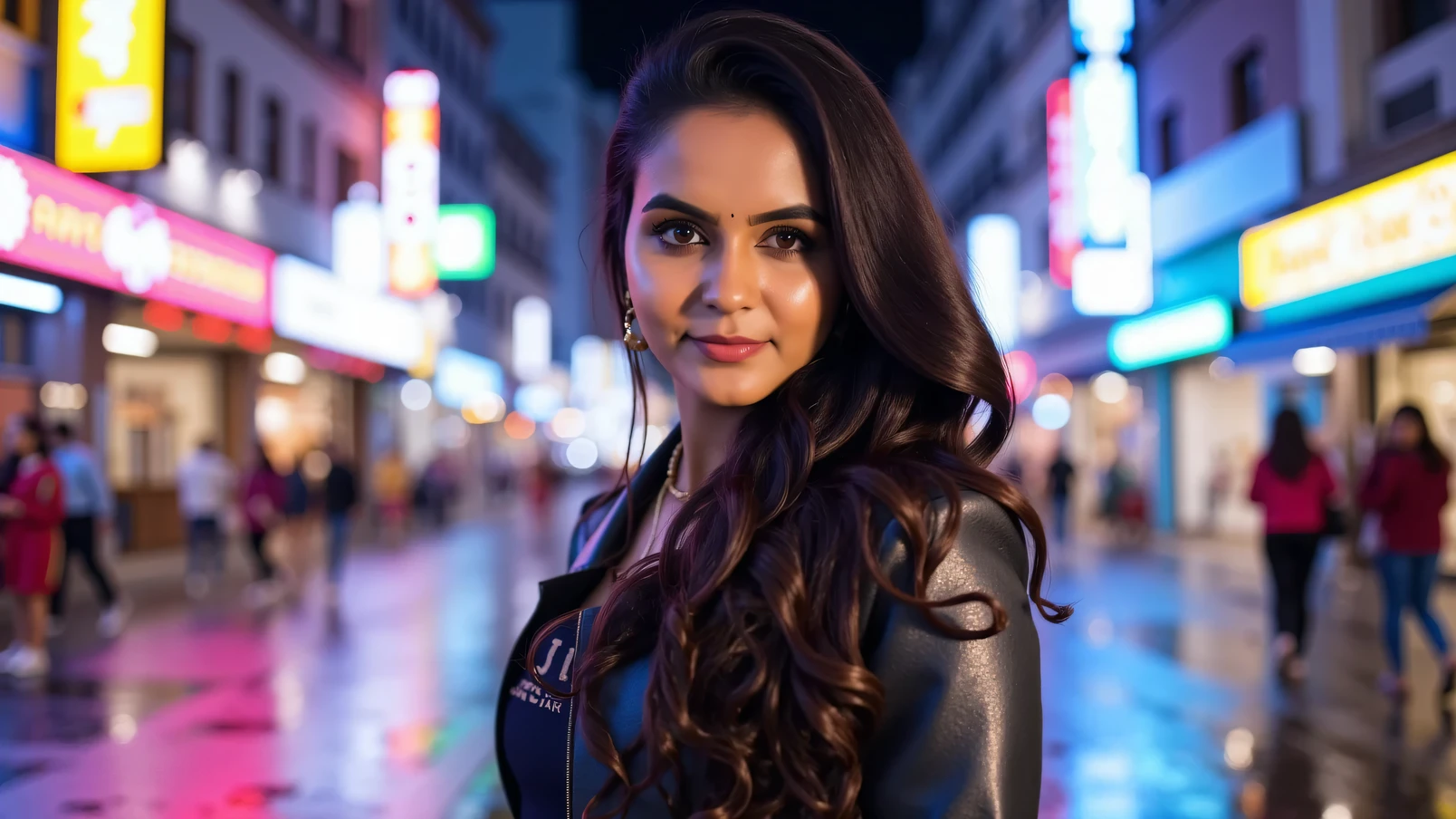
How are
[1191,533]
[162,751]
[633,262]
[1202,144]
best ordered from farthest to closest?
[1191,533], [1202,144], [162,751], [633,262]

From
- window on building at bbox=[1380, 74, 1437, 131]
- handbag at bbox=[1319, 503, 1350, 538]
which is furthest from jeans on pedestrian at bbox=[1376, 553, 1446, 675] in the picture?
window on building at bbox=[1380, 74, 1437, 131]

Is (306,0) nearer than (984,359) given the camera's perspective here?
No

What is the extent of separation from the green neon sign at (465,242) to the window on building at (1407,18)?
18917 mm

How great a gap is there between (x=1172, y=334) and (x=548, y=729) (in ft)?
64.8

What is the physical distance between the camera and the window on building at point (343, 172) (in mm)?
24266

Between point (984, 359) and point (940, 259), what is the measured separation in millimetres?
133

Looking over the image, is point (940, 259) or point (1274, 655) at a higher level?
point (940, 259)

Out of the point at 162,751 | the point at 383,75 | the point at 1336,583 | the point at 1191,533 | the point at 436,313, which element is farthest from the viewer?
the point at 436,313

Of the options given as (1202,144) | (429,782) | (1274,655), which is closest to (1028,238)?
(1202,144)

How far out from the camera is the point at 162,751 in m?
6.35

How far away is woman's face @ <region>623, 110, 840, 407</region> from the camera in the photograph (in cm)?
142

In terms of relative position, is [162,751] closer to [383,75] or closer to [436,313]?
[383,75]

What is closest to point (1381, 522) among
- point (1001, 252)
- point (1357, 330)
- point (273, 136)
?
point (1357, 330)

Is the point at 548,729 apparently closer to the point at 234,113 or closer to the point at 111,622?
the point at 111,622
